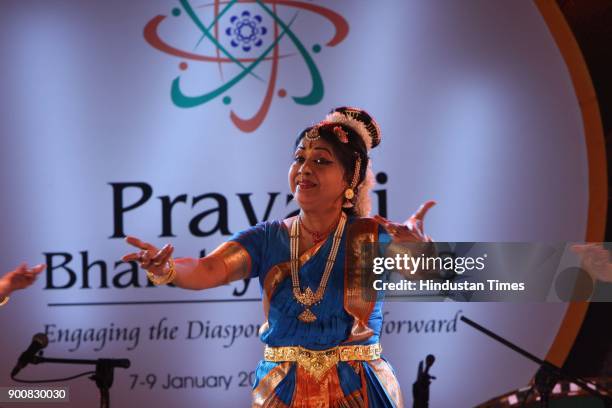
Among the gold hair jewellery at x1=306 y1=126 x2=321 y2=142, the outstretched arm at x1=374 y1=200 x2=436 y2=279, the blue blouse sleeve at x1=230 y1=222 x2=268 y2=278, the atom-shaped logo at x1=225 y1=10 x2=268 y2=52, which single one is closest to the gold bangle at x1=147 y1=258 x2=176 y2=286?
the blue blouse sleeve at x1=230 y1=222 x2=268 y2=278

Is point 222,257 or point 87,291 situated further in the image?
point 87,291

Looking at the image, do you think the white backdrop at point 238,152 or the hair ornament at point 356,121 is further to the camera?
the white backdrop at point 238,152

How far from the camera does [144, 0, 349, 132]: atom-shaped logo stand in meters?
4.34

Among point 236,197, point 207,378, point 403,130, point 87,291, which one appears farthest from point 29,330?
point 403,130

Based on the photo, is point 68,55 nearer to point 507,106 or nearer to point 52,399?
point 52,399


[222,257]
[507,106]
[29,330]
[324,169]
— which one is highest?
[507,106]

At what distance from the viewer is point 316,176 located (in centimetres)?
279

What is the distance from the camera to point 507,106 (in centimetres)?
437

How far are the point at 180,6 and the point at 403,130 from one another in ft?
4.43

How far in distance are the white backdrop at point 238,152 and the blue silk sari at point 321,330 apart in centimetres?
156

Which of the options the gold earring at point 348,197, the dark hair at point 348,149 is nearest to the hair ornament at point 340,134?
the dark hair at point 348,149

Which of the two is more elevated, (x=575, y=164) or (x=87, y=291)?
(x=575, y=164)

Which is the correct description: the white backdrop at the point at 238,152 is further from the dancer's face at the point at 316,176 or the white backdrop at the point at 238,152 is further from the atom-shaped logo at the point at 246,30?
the dancer's face at the point at 316,176

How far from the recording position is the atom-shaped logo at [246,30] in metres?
4.35
